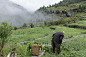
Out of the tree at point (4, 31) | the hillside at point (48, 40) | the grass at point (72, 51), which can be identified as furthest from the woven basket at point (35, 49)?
the tree at point (4, 31)

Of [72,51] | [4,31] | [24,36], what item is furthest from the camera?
[24,36]

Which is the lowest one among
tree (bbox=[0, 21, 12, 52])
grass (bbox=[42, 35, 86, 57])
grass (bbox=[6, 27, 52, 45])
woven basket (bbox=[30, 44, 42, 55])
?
grass (bbox=[6, 27, 52, 45])

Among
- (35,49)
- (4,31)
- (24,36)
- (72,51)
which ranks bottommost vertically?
(24,36)

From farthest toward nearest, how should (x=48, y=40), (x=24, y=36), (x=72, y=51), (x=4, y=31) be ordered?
(x=24, y=36)
(x=48, y=40)
(x=4, y=31)
(x=72, y=51)

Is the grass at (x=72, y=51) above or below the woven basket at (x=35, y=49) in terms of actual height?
below

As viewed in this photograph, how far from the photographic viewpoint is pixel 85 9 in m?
85.1

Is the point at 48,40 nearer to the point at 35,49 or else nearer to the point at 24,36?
the point at 35,49

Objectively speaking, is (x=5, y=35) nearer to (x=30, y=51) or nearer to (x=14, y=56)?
(x=14, y=56)

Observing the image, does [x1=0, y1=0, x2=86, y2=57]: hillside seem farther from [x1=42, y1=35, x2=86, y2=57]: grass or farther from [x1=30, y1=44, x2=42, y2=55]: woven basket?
[x1=30, y1=44, x2=42, y2=55]: woven basket

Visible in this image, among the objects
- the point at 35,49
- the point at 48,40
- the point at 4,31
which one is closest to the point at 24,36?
the point at 48,40

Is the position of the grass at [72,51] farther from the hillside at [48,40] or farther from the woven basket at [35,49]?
the woven basket at [35,49]

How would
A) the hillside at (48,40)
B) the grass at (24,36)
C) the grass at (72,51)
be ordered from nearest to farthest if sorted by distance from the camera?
the grass at (72,51) < the hillside at (48,40) < the grass at (24,36)

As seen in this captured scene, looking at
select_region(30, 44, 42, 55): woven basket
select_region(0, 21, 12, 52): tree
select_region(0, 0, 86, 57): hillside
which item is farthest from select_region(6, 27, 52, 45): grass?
select_region(30, 44, 42, 55): woven basket

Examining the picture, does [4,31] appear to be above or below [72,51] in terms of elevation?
above
